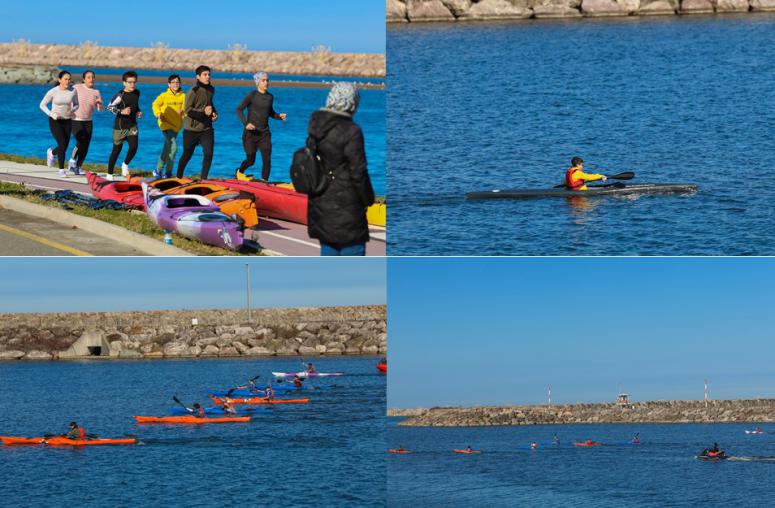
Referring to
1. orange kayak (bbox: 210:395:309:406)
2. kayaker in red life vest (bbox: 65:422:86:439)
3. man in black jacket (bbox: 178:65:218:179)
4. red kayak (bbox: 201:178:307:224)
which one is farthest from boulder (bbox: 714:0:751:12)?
red kayak (bbox: 201:178:307:224)

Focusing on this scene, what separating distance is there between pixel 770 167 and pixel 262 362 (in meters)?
49.6

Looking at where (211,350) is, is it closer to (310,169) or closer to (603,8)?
(603,8)

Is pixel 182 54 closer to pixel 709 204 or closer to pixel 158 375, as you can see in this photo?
pixel 158 375

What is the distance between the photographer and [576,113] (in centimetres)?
7181

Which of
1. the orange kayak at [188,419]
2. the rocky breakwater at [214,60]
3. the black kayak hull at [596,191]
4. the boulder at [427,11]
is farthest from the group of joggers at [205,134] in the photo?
the rocky breakwater at [214,60]

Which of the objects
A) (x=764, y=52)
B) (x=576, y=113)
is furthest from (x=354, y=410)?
(x=764, y=52)

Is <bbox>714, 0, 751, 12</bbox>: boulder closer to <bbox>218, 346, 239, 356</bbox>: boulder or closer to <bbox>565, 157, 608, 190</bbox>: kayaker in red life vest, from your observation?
<bbox>218, 346, 239, 356</bbox>: boulder

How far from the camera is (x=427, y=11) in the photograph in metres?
131

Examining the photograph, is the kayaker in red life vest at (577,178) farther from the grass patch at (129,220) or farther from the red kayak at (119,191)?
the grass patch at (129,220)

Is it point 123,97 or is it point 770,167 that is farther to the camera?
point 770,167

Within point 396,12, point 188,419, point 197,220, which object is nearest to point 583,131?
point 188,419

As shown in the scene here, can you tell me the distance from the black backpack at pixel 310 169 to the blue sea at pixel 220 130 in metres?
35.0

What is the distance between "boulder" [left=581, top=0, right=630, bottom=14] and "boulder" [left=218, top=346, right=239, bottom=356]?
2364 inches

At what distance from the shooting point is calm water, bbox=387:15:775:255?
38156 millimetres
